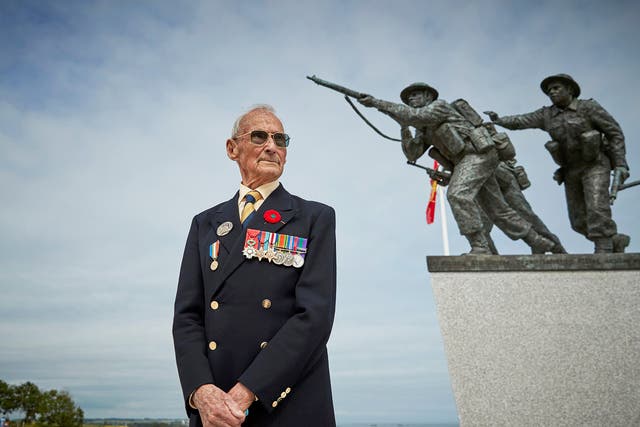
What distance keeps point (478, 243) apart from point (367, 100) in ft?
8.14

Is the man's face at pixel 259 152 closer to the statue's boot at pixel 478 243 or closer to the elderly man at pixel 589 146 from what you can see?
the statue's boot at pixel 478 243

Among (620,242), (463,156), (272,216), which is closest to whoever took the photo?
(272,216)

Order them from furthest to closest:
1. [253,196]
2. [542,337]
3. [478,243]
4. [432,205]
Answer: [432,205] < [478,243] < [542,337] < [253,196]

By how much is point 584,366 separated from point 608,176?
9.95ft

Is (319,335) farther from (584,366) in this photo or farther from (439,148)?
(439,148)

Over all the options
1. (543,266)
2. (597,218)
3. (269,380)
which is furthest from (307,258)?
(597,218)

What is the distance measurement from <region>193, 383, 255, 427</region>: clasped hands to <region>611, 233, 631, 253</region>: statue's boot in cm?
668

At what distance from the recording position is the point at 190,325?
208 cm

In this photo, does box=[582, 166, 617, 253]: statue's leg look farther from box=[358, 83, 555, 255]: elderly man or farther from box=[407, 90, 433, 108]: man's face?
box=[407, 90, 433, 108]: man's face

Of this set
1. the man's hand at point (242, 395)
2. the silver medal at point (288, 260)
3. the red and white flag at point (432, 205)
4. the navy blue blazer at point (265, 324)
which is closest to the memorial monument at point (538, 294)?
the navy blue blazer at point (265, 324)

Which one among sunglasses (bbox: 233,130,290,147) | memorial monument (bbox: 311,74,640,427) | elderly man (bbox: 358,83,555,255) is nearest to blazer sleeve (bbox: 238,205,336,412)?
sunglasses (bbox: 233,130,290,147)

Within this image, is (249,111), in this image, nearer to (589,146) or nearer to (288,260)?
(288,260)

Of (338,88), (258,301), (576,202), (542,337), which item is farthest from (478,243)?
(258,301)

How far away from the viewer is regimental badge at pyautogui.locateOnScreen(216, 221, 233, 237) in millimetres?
2182
